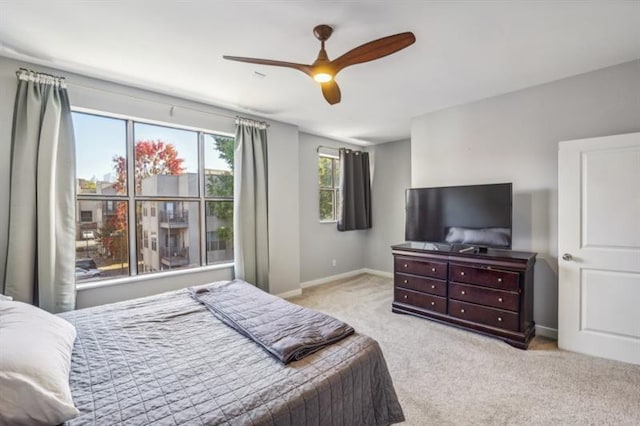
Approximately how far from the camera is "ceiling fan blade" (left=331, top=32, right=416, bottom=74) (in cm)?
175

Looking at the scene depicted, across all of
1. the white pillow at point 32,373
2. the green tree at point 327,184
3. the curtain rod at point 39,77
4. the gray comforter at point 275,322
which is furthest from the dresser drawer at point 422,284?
the curtain rod at point 39,77

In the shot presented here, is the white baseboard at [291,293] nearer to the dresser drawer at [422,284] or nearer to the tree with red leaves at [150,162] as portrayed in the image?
the dresser drawer at [422,284]

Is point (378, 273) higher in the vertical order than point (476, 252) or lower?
lower

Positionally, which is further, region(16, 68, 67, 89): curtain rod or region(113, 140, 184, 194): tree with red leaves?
region(113, 140, 184, 194): tree with red leaves

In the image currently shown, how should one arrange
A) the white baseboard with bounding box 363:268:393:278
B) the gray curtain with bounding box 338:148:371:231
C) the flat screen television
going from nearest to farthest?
1. the flat screen television
2. the gray curtain with bounding box 338:148:371:231
3. the white baseboard with bounding box 363:268:393:278

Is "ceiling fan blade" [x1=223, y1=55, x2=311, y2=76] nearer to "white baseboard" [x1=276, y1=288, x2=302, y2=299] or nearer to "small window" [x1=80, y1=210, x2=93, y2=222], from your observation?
"small window" [x1=80, y1=210, x2=93, y2=222]

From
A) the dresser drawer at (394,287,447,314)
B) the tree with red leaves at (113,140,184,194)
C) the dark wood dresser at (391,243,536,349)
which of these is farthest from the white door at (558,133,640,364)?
the tree with red leaves at (113,140,184,194)

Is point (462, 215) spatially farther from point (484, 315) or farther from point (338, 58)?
point (338, 58)

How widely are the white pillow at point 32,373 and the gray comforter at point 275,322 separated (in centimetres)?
81

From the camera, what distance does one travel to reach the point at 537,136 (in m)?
3.10

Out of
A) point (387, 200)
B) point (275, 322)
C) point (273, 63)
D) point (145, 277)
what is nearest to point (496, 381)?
point (275, 322)

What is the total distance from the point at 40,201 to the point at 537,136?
473 cm

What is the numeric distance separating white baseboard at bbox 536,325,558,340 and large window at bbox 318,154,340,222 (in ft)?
10.8

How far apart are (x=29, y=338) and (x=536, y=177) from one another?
411 cm
